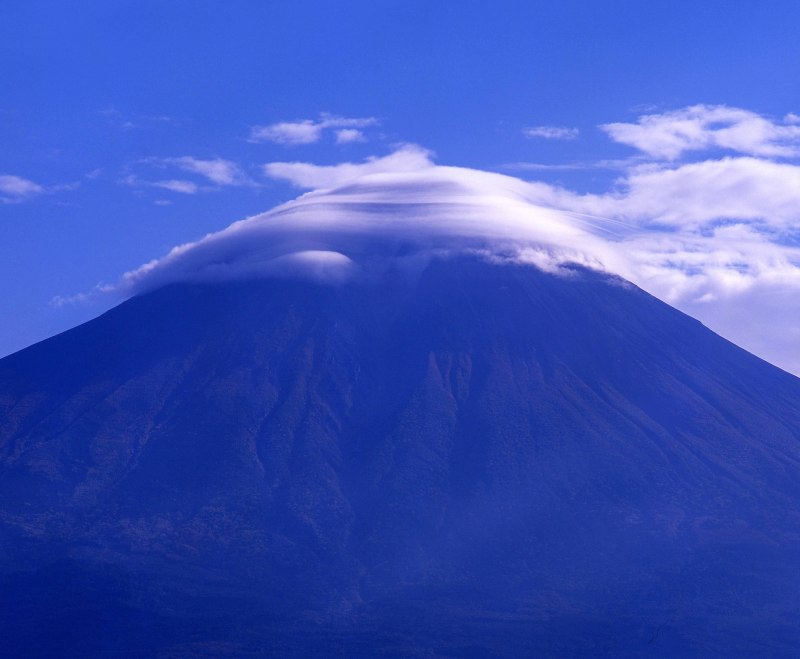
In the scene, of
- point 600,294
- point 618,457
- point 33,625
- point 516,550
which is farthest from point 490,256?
point 33,625

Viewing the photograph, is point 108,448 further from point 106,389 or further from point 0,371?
point 0,371

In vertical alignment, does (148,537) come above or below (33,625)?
above

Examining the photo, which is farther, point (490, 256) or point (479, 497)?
point (490, 256)

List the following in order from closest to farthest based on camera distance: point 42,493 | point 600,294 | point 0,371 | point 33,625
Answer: point 33,625 < point 42,493 < point 0,371 < point 600,294

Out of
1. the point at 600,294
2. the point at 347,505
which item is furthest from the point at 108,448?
the point at 600,294

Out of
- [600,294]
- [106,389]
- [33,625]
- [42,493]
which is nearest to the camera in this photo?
[33,625]

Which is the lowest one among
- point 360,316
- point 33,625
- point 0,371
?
point 33,625
